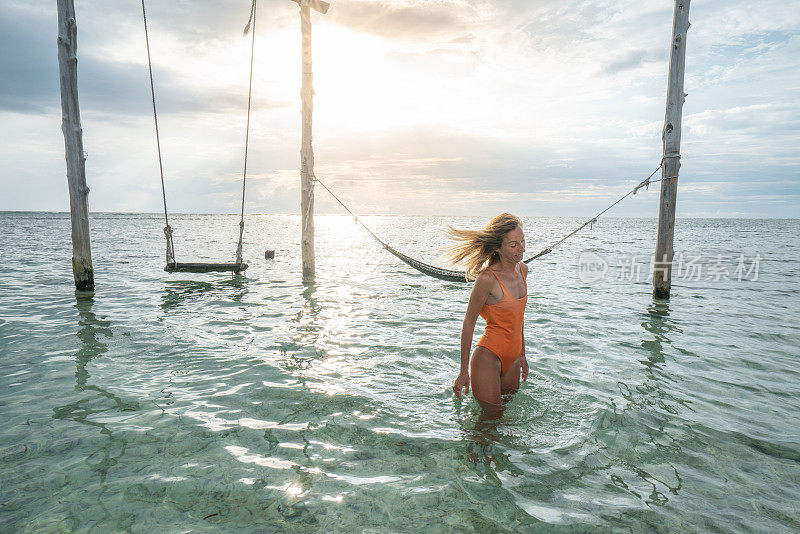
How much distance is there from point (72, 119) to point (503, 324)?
10.8 meters

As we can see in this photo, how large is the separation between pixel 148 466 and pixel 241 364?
258 centimetres

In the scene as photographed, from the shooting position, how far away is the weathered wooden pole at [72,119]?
9.41 meters

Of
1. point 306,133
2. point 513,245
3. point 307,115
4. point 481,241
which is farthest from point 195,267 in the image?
point 513,245

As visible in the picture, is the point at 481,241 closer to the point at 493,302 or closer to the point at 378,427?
the point at 493,302

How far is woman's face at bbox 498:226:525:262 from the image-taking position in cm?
394

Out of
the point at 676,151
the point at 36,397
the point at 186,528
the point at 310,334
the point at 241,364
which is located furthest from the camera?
the point at 676,151

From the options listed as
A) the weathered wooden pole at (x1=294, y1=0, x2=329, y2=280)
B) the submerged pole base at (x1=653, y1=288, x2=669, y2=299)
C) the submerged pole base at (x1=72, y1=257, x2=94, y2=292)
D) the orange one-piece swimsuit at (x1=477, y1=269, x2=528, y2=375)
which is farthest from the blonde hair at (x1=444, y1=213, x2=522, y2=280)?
the submerged pole base at (x1=72, y1=257, x2=94, y2=292)

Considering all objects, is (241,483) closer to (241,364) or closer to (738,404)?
(241,364)

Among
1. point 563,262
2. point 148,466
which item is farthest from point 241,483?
point 563,262

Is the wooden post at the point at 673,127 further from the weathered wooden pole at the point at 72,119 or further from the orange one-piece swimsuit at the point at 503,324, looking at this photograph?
the weathered wooden pole at the point at 72,119

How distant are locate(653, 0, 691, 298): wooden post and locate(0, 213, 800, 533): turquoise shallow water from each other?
2.19m

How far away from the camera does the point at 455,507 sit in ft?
10.7

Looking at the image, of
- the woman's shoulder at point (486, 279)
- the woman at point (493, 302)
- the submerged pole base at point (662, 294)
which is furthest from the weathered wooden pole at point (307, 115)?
the submerged pole base at point (662, 294)

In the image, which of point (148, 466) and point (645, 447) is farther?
point (645, 447)
